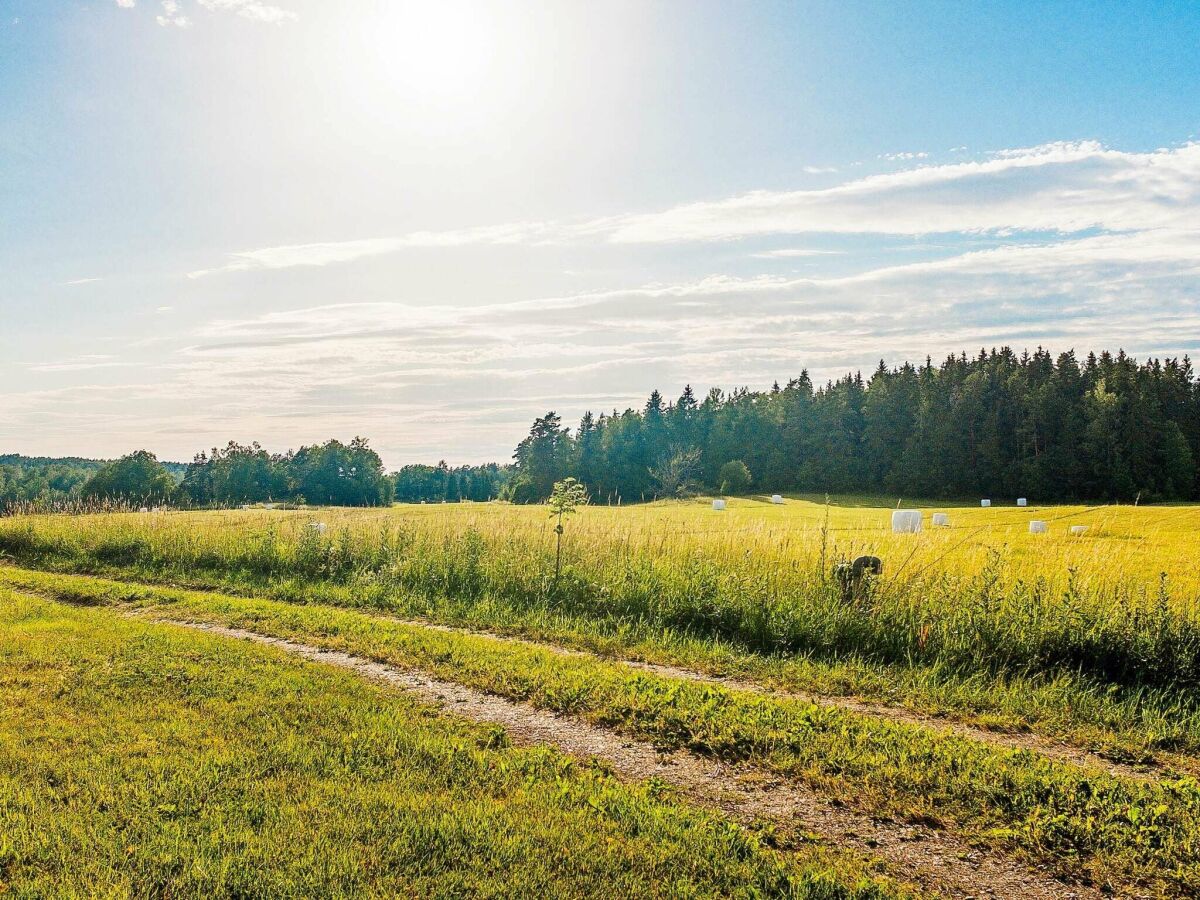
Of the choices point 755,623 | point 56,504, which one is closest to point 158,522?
point 56,504

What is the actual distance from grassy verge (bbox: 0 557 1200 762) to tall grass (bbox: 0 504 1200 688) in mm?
272

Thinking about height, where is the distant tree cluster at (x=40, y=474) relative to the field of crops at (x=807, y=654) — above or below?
above

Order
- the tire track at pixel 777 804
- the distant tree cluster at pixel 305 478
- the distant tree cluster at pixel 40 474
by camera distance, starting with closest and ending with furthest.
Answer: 1. the tire track at pixel 777 804
2. the distant tree cluster at pixel 305 478
3. the distant tree cluster at pixel 40 474

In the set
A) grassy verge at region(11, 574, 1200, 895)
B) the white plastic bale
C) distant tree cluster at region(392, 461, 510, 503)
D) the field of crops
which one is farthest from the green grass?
distant tree cluster at region(392, 461, 510, 503)

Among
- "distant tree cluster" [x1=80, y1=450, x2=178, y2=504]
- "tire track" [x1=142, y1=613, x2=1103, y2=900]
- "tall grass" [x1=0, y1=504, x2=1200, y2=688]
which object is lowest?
"tire track" [x1=142, y1=613, x2=1103, y2=900]

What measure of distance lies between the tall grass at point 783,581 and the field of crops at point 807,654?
42mm

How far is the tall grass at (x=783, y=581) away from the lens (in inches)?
358

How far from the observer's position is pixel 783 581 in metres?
11.5

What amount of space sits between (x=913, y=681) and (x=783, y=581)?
10.1ft

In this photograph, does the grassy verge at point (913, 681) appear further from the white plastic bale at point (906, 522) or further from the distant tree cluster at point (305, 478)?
the distant tree cluster at point (305, 478)

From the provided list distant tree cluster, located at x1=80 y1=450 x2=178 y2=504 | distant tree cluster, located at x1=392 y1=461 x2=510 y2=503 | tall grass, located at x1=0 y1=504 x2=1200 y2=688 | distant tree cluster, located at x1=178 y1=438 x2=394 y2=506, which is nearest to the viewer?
tall grass, located at x1=0 y1=504 x2=1200 y2=688

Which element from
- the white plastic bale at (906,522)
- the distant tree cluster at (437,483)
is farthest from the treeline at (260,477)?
the white plastic bale at (906,522)

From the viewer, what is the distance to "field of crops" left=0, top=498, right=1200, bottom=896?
16.9ft

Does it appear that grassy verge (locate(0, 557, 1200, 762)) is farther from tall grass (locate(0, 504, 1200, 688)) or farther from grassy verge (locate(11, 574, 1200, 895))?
grassy verge (locate(11, 574, 1200, 895))
